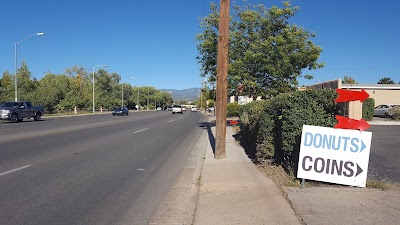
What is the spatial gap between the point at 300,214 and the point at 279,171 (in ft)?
11.1

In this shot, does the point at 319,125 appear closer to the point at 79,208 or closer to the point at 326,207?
the point at 326,207

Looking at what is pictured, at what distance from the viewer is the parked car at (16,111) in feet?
111

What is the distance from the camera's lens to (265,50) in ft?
61.0

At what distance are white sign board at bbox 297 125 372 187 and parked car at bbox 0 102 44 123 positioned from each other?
3226 centimetres

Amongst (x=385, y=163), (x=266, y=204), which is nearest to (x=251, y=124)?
(x=385, y=163)

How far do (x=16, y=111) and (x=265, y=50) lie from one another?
996 inches

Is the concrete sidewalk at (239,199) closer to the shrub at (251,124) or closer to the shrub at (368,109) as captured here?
the shrub at (251,124)

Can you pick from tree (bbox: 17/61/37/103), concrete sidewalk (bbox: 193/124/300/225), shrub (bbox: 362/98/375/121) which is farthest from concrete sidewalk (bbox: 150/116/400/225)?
tree (bbox: 17/61/37/103)

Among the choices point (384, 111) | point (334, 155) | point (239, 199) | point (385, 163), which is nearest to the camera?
point (239, 199)

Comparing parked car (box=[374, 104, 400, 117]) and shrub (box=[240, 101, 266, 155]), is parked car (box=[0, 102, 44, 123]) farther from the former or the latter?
parked car (box=[374, 104, 400, 117])

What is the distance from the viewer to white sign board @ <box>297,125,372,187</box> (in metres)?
7.17

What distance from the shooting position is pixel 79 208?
6.39m

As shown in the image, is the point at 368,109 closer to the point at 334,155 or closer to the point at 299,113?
the point at 299,113

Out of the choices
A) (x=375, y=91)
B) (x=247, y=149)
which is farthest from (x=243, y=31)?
(x=375, y=91)
